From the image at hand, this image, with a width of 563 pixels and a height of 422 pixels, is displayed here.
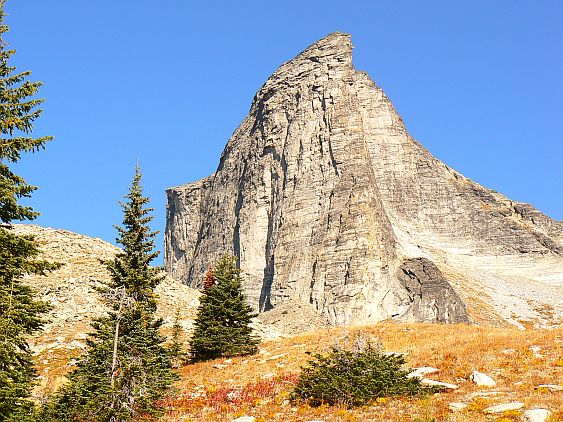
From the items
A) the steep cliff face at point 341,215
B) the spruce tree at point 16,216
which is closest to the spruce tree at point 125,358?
the spruce tree at point 16,216

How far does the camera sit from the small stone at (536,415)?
1409 centimetres

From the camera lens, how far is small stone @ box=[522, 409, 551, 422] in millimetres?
14086

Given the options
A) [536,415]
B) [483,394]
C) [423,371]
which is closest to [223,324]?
[423,371]

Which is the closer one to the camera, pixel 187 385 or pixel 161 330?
pixel 187 385

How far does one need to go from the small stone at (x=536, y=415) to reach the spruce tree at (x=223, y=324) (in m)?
17.8

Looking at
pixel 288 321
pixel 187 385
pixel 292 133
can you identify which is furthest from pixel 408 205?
pixel 187 385

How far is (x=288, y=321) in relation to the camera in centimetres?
7488

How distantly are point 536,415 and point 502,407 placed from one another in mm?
1113

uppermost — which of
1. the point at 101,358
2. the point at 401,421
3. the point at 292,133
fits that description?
the point at 292,133

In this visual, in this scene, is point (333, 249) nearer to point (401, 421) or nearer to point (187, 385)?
point (187, 385)

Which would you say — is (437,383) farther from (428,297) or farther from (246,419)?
(428,297)

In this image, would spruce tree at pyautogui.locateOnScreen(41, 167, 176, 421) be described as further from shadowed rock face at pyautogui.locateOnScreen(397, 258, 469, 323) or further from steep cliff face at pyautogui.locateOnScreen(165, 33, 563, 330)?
shadowed rock face at pyautogui.locateOnScreen(397, 258, 469, 323)

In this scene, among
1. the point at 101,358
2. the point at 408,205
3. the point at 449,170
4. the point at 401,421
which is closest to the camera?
the point at 401,421

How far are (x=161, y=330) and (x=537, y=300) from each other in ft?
317
